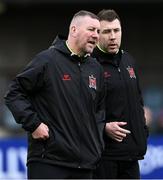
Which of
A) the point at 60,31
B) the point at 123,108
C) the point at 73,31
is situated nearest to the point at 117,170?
the point at 123,108

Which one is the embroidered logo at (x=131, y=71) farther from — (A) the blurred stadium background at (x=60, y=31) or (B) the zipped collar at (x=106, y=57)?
(A) the blurred stadium background at (x=60, y=31)

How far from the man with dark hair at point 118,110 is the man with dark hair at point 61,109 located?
0.51 m

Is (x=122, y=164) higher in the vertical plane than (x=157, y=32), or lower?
lower

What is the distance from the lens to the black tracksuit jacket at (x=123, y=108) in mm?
6848

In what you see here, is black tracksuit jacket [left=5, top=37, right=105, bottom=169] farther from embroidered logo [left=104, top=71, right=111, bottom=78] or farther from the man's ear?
embroidered logo [left=104, top=71, right=111, bottom=78]

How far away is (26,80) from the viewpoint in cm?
618

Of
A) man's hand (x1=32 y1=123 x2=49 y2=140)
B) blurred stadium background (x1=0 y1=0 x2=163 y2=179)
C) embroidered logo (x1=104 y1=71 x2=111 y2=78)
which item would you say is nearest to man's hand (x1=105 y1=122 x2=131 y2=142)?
embroidered logo (x1=104 y1=71 x2=111 y2=78)

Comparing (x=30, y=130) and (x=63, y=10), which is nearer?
(x=30, y=130)

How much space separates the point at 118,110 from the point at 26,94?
3.38 feet

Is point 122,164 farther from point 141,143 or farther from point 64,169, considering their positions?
point 64,169

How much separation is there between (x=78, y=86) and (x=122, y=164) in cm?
110

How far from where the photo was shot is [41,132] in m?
6.06

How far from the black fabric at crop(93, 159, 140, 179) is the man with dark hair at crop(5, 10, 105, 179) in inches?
21.8

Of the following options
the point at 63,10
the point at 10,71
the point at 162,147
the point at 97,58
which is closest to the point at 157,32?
the point at 63,10
